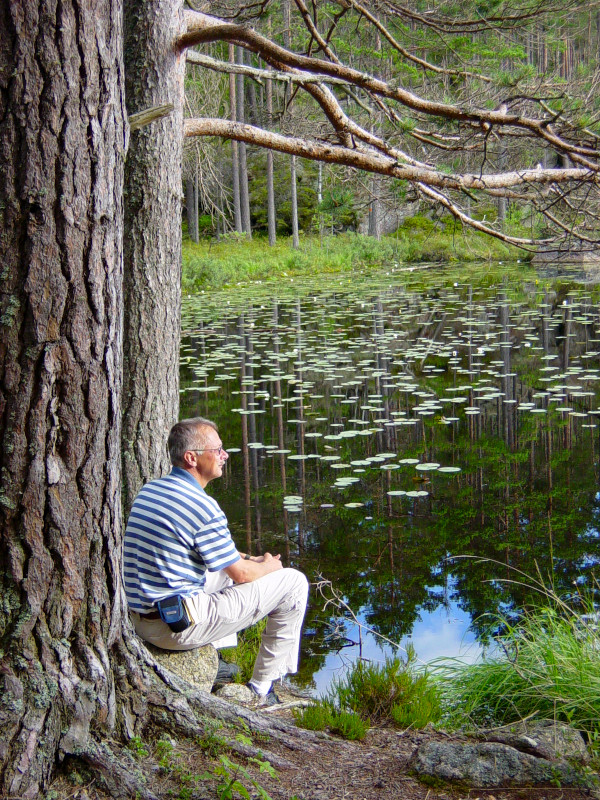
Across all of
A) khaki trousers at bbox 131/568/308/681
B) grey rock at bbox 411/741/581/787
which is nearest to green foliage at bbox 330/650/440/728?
khaki trousers at bbox 131/568/308/681

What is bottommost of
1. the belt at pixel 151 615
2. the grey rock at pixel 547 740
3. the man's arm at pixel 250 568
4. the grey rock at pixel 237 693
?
the grey rock at pixel 237 693

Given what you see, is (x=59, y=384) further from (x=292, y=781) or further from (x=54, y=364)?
(x=292, y=781)

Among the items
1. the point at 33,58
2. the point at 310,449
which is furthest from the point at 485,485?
the point at 33,58

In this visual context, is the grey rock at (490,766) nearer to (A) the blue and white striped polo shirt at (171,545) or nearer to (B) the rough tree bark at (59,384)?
(B) the rough tree bark at (59,384)

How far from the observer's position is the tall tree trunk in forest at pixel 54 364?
2186 millimetres

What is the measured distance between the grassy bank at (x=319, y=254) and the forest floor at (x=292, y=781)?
70.3 ft

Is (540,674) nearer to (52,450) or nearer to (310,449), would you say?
(52,450)

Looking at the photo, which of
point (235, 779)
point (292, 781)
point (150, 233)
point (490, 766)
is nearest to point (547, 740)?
point (490, 766)

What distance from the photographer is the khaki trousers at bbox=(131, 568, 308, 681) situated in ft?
11.4

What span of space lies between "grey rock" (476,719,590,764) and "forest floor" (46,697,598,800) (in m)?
0.17

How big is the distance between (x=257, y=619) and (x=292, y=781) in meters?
1.24

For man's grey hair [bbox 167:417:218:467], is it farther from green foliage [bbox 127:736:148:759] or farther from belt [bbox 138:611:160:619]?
green foliage [bbox 127:736:148:759]

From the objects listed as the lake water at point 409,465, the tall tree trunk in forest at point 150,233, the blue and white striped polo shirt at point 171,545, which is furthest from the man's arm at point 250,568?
the tall tree trunk in forest at point 150,233

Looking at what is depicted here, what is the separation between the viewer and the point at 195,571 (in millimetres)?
3420
